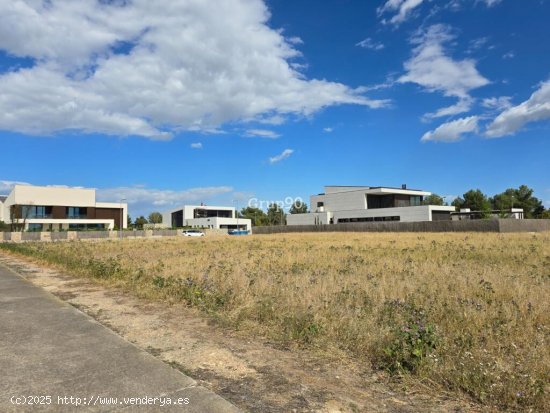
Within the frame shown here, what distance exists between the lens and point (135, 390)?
420 cm

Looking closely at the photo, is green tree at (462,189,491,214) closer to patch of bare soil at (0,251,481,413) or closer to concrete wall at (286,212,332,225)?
concrete wall at (286,212,332,225)

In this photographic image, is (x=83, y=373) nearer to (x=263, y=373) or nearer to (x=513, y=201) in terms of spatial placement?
(x=263, y=373)

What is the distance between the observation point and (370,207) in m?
76.2

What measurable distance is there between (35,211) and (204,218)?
42.0 meters

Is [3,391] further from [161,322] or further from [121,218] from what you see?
[121,218]

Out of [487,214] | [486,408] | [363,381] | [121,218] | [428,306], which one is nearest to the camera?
[486,408]

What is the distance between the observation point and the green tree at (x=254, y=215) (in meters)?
131

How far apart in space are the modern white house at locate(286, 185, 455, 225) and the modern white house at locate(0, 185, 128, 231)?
4184 cm

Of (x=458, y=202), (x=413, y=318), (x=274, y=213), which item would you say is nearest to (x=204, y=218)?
(x=274, y=213)

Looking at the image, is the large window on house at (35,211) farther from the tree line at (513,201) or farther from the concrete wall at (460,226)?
the tree line at (513,201)

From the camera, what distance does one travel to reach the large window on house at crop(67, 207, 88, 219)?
82750mm

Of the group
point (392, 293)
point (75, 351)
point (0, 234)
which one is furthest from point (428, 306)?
point (0, 234)

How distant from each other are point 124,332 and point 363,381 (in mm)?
4032

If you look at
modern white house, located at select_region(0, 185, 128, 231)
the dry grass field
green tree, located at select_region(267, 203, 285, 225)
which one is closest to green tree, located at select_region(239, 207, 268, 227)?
green tree, located at select_region(267, 203, 285, 225)
